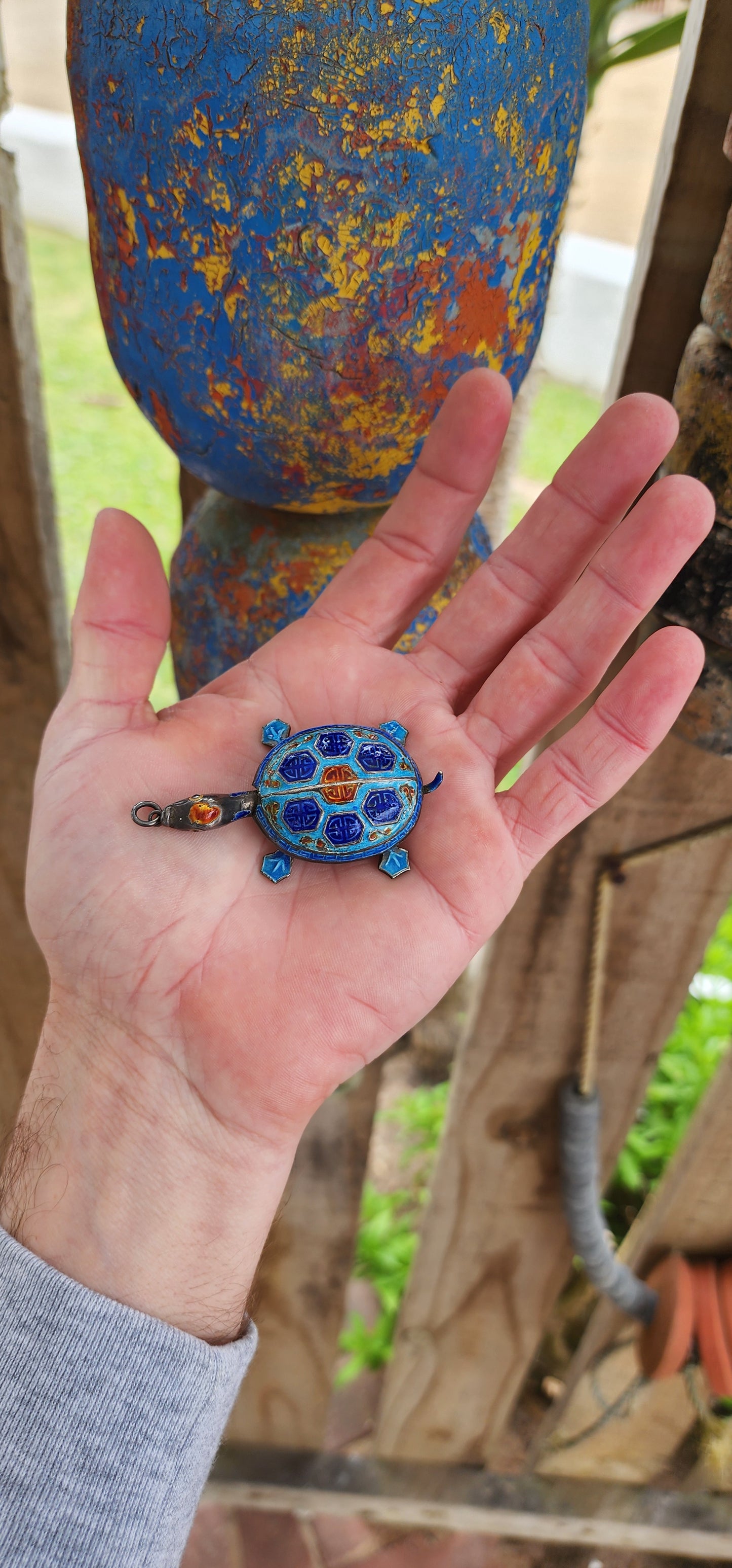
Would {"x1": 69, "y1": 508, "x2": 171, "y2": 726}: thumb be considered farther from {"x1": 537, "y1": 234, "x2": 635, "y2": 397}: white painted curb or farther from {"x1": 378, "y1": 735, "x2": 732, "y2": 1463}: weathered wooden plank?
{"x1": 537, "y1": 234, "x2": 635, "y2": 397}: white painted curb

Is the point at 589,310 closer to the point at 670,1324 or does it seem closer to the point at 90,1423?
the point at 670,1324

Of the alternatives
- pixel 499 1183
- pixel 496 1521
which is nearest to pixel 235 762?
pixel 499 1183

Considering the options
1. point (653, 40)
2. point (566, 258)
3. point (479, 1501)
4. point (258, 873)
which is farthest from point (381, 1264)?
point (566, 258)

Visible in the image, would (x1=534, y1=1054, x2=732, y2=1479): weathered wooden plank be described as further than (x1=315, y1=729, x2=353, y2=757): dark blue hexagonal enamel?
Yes

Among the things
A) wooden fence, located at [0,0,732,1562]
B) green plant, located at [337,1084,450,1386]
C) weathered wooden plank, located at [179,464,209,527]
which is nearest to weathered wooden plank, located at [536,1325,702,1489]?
wooden fence, located at [0,0,732,1562]

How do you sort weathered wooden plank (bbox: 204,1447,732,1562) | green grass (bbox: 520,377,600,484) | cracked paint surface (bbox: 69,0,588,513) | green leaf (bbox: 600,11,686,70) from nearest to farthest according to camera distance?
cracked paint surface (bbox: 69,0,588,513)
green leaf (bbox: 600,11,686,70)
weathered wooden plank (bbox: 204,1447,732,1562)
green grass (bbox: 520,377,600,484)

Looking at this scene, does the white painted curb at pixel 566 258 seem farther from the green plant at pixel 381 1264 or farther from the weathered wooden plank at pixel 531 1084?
the weathered wooden plank at pixel 531 1084

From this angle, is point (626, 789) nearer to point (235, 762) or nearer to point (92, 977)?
point (235, 762)
